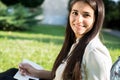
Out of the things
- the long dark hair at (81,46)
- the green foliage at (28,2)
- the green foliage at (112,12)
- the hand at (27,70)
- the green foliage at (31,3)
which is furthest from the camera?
the green foliage at (112,12)

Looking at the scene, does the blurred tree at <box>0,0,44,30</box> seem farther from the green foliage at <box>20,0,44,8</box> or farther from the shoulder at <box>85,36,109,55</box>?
the shoulder at <box>85,36,109,55</box>

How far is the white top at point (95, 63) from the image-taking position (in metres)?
2.80

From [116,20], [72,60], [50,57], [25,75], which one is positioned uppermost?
[72,60]

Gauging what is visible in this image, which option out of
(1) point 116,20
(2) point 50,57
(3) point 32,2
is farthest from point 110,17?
(2) point 50,57

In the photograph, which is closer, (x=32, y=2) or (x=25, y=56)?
(x=25, y=56)

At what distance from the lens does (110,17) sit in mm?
20344

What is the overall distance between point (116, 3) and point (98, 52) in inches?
720

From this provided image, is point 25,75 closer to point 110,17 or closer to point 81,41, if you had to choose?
point 81,41

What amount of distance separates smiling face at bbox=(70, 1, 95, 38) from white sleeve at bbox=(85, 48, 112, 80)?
0.74 ft

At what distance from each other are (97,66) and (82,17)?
1.37 ft

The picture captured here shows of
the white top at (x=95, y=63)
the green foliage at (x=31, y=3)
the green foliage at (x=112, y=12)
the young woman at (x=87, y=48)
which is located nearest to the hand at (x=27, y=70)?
the young woman at (x=87, y=48)

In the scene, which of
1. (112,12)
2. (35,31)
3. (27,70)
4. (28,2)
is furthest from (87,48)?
(112,12)

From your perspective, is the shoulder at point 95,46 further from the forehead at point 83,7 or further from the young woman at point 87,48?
the forehead at point 83,7

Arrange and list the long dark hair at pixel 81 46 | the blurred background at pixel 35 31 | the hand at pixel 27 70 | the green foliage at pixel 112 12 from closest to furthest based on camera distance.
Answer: the long dark hair at pixel 81 46 < the hand at pixel 27 70 < the blurred background at pixel 35 31 < the green foliage at pixel 112 12
